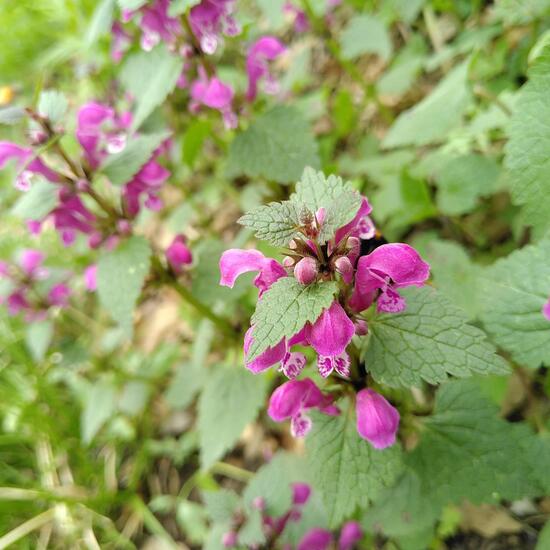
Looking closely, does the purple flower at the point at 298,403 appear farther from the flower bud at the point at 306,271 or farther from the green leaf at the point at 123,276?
the green leaf at the point at 123,276

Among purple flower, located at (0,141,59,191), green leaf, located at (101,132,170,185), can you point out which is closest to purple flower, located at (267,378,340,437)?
green leaf, located at (101,132,170,185)

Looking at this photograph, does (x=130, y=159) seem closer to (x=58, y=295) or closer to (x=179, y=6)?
(x=179, y=6)

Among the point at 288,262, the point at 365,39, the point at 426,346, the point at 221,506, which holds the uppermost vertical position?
the point at 288,262

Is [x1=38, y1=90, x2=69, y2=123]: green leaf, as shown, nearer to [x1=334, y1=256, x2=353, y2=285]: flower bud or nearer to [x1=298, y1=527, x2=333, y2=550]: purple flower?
[x1=334, y1=256, x2=353, y2=285]: flower bud

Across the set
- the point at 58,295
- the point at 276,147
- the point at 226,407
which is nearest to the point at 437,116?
the point at 276,147

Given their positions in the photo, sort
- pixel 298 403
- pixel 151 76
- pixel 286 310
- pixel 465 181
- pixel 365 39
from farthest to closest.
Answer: pixel 365 39 < pixel 465 181 < pixel 151 76 < pixel 298 403 < pixel 286 310

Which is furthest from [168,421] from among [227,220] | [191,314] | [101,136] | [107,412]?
[101,136]

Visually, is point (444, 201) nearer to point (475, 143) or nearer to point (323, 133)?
point (475, 143)
